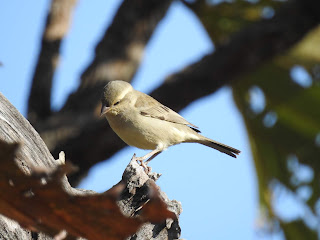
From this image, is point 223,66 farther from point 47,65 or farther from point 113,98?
point 47,65

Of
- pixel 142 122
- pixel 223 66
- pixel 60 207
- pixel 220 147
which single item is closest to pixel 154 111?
pixel 142 122

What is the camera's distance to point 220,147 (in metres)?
5.96

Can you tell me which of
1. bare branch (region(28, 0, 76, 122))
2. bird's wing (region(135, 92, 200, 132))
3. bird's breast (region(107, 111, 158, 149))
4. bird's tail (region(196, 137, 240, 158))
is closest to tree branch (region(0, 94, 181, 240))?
bird's breast (region(107, 111, 158, 149))

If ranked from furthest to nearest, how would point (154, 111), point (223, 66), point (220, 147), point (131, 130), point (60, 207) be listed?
point (223, 66)
point (220, 147)
point (154, 111)
point (131, 130)
point (60, 207)

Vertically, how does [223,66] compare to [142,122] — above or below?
below

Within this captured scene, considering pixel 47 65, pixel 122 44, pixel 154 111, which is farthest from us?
pixel 122 44

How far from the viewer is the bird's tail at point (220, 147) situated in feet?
19.4

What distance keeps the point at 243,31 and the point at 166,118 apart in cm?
168

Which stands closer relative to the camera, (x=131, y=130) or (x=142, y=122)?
(x=131, y=130)

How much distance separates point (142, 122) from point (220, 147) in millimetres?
1065

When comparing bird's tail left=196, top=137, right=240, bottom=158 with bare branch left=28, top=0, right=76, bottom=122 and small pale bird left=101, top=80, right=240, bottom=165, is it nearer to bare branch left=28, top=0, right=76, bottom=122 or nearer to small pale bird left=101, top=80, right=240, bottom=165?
small pale bird left=101, top=80, right=240, bottom=165

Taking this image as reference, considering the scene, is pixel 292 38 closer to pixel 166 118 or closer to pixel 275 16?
pixel 275 16

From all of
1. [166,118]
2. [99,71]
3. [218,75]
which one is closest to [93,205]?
[166,118]

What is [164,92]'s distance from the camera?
6910 mm
